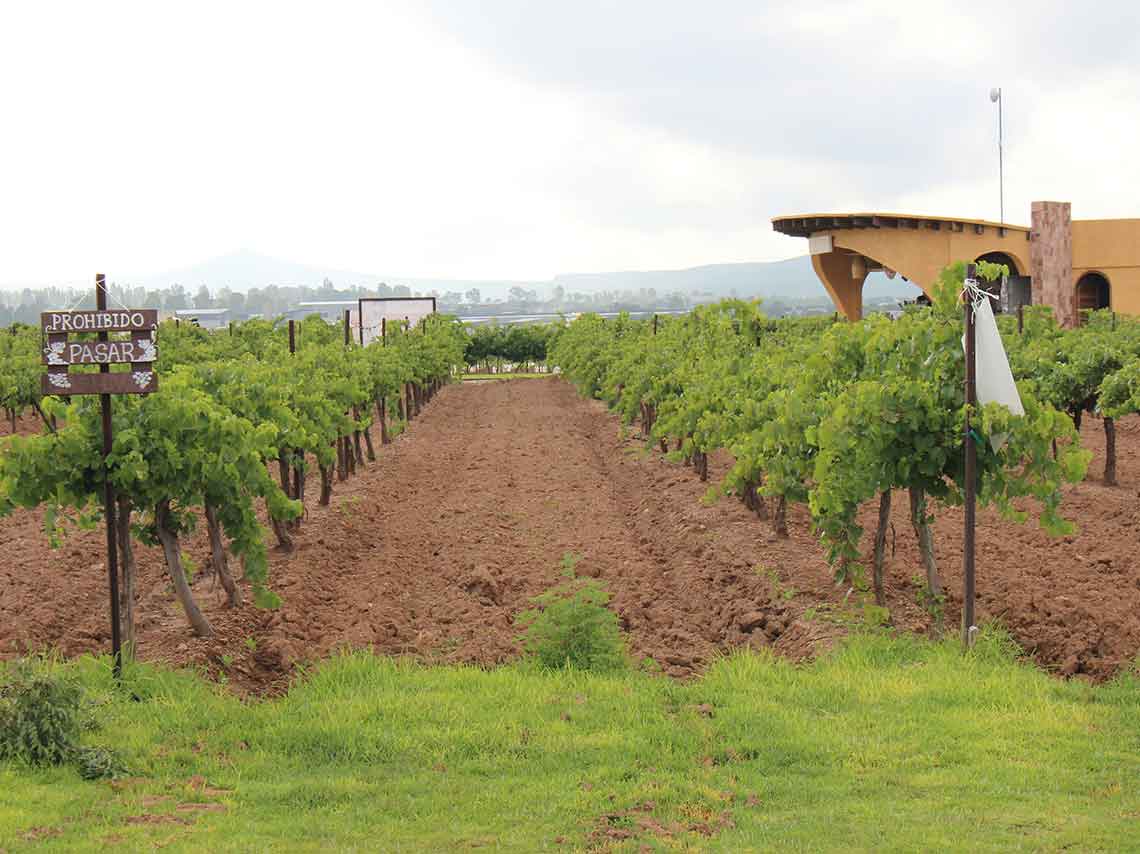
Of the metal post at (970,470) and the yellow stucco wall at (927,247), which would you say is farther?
the yellow stucco wall at (927,247)

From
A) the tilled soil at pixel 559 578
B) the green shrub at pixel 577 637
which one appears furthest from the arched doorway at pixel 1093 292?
the green shrub at pixel 577 637

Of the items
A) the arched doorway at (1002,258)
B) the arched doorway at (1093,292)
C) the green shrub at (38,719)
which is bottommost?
the green shrub at (38,719)

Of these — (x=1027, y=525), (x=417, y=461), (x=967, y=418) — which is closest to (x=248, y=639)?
(x=967, y=418)

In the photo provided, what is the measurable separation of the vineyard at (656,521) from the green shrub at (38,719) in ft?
6.81

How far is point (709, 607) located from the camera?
13.2 m

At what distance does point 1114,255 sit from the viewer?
5038cm

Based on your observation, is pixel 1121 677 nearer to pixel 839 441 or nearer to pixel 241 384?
pixel 839 441

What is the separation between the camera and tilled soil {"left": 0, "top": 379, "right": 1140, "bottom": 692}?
11.3m

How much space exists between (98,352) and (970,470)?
674cm

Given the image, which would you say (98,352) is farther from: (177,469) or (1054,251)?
(1054,251)

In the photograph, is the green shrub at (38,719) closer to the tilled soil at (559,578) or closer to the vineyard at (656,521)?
the vineyard at (656,521)

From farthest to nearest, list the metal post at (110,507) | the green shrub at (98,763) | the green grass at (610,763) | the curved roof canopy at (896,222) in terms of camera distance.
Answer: the curved roof canopy at (896,222), the metal post at (110,507), the green shrub at (98,763), the green grass at (610,763)

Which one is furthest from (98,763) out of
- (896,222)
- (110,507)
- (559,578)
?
(896,222)

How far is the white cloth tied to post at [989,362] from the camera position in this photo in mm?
9961
